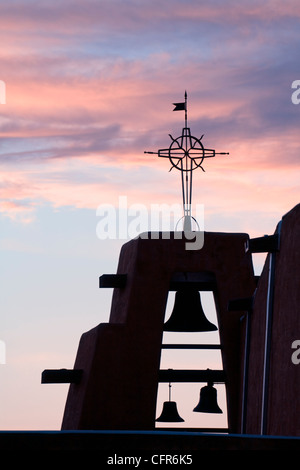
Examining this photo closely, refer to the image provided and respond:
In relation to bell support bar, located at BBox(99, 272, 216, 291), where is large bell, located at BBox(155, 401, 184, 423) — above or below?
below

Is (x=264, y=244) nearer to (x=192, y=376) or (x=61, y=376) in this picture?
(x=192, y=376)

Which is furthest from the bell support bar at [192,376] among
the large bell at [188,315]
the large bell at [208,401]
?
the large bell at [188,315]

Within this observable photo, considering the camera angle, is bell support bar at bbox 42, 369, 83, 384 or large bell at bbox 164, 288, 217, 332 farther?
bell support bar at bbox 42, 369, 83, 384

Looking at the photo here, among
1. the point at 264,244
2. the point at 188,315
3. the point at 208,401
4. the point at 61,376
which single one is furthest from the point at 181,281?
the point at 264,244

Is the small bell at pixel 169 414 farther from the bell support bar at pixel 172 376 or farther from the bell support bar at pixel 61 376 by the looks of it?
the bell support bar at pixel 61 376

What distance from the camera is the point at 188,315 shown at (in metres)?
18.5

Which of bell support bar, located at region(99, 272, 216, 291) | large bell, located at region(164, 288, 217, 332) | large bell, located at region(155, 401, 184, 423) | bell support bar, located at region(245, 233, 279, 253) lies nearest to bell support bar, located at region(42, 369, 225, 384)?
large bell, located at region(155, 401, 184, 423)

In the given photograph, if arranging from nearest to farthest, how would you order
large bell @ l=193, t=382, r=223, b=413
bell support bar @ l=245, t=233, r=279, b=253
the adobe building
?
1. bell support bar @ l=245, t=233, r=279, b=253
2. the adobe building
3. large bell @ l=193, t=382, r=223, b=413

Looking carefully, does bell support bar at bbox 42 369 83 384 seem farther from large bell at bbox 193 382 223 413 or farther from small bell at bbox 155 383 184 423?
large bell at bbox 193 382 223 413

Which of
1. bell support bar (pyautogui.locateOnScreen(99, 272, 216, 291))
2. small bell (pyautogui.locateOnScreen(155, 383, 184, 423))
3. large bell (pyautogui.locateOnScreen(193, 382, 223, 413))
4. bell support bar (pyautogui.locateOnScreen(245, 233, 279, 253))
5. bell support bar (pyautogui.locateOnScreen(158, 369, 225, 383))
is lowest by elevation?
small bell (pyautogui.locateOnScreen(155, 383, 184, 423))

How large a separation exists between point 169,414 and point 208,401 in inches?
38.2

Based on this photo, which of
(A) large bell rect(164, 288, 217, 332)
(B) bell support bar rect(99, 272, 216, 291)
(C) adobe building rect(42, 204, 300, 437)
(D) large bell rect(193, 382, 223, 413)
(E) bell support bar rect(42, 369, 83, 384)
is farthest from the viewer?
(B) bell support bar rect(99, 272, 216, 291)

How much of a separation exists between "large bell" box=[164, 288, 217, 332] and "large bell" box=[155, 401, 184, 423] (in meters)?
1.80

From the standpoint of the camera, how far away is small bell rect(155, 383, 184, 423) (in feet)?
63.1
